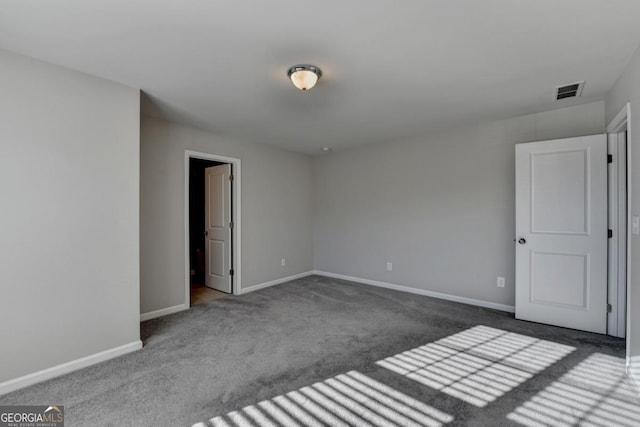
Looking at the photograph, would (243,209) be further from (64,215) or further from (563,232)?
(563,232)

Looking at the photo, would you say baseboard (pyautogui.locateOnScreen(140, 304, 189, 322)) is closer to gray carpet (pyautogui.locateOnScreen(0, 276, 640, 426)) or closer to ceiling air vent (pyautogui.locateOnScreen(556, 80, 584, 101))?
gray carpet (pyautogui.locateOnScreen(0, 276, 640, 426))

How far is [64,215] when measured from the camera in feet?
7.53

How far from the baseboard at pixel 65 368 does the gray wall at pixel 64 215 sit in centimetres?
4

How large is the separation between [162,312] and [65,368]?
1281 mm

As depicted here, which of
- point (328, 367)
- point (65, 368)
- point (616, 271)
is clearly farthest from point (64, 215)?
point (616, 271)

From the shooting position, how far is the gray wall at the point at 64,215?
2.08 meters

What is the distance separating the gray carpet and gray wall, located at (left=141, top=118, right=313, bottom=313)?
2.01 ft

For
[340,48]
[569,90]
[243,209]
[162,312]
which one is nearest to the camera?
[340,48]

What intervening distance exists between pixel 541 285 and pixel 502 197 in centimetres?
109

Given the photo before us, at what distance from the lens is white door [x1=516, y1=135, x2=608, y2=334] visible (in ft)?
9.47

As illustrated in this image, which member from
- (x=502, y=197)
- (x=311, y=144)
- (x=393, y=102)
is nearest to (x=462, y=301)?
(x=502, y=197)

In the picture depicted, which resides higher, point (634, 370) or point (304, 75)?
point (304, 75)

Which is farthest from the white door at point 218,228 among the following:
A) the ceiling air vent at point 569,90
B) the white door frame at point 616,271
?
the white door frame at point 616,271

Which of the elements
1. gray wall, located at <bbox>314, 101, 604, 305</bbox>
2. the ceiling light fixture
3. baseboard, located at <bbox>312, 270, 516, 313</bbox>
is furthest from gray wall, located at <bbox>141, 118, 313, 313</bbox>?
the ceiling light fixture
